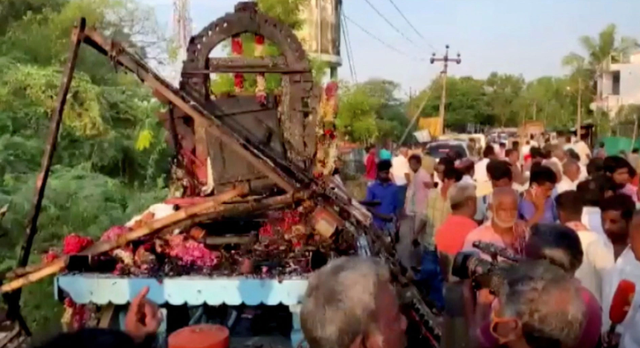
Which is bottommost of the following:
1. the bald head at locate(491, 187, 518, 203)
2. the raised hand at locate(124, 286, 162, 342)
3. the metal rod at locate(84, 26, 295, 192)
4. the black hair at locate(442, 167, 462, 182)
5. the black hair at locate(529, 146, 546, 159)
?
the black hair at locate(529, 146, 546, 159)

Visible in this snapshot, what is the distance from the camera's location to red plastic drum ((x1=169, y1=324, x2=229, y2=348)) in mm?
4211

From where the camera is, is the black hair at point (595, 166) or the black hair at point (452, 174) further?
the black hair at point (595, 166)

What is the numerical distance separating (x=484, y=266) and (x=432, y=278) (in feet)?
16.4

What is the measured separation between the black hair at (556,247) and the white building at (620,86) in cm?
4153

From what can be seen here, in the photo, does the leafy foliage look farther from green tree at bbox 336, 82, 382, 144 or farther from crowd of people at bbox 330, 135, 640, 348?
green tree at bbox 336, 82, 382, 144

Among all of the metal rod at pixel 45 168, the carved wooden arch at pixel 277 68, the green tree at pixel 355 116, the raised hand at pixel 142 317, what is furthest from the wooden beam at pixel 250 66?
the green tree at pixel 355 116

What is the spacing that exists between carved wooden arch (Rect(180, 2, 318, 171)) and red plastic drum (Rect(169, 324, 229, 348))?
3513 millimetres

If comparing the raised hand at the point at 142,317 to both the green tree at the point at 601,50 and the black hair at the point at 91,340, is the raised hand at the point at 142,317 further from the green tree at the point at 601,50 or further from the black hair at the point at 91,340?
the green tree at the point at 601,50

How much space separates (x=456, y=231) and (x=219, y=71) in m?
3.37

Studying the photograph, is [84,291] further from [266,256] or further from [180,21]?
[180,21]

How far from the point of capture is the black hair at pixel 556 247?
3.30 metres

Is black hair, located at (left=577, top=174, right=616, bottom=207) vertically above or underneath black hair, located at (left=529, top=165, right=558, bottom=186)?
underneath

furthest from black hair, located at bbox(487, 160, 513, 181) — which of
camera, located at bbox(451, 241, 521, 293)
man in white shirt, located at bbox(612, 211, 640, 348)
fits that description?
camera, located at bbox(451, 241, 521, 293)

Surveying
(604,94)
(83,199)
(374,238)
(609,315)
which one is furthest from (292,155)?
(604,94)
